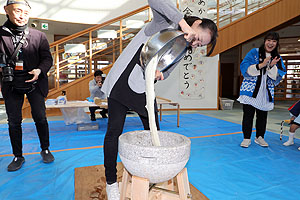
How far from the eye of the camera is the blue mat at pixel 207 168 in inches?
52.9

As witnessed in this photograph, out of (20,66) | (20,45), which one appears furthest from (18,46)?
(20,66)

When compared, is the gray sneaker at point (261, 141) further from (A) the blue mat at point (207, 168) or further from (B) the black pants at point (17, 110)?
(B) the black pants at point (17, 110)

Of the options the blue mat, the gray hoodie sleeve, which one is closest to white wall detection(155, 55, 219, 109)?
the blue mat

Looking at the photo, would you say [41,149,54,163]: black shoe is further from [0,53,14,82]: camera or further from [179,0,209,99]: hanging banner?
[179,0,209,99]: hanging banner

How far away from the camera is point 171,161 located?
76 centimetres

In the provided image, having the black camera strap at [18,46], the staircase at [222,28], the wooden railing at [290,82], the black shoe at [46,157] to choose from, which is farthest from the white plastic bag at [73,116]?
the wooden railing at [290,82]

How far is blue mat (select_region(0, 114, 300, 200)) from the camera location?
1.34 meters

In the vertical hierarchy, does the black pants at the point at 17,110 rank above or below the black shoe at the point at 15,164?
above

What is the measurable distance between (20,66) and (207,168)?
160 cm

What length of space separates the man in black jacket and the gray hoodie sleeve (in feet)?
3.52

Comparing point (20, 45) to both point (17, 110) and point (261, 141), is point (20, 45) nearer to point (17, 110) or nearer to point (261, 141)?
point (17, 110)

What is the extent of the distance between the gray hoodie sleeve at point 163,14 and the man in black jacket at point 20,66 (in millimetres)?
1073

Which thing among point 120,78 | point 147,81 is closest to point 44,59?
point 120,78

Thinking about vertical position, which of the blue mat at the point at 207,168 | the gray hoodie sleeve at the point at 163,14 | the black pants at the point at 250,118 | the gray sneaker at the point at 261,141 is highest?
the gray hoodie sleeve at the point at 163,14
